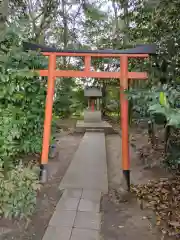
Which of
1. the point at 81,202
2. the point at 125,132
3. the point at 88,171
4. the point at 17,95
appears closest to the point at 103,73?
the point at 125,132

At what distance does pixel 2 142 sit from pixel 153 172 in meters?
3.01

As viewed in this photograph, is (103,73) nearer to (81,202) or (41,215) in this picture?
(81,202)

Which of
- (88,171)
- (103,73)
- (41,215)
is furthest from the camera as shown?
(88,171)

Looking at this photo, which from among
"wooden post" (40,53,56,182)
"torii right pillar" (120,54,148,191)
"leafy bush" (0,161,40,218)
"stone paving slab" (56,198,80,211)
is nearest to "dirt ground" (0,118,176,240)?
"stone paving slab" (56,198,80,211)

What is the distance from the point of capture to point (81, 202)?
11.2ft

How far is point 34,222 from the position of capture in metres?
2.90

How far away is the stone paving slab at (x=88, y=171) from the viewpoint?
4.08 metres

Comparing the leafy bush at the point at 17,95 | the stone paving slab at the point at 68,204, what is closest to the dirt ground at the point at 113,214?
the stone paving slab at the point at 68,204

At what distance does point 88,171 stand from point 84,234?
2207 mm

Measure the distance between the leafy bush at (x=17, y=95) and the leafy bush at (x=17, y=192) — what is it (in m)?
0.95

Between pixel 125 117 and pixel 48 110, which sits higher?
pixel 48 110

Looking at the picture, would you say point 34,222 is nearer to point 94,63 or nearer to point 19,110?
point 19,110

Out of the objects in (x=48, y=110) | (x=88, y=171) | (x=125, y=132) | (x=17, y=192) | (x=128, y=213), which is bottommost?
(x=128, y=213)

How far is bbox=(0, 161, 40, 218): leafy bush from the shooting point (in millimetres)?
2494
